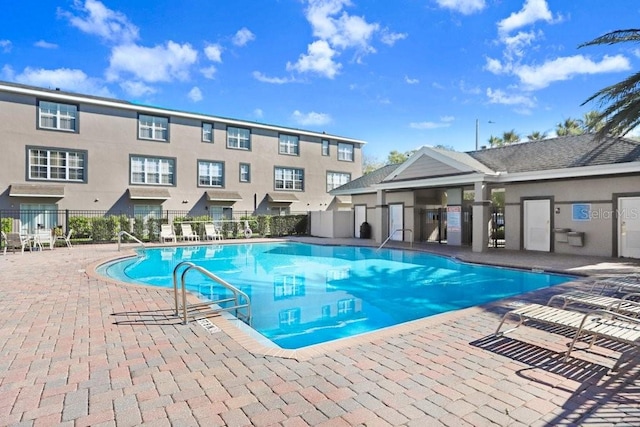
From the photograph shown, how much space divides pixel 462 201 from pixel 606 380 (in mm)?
15922

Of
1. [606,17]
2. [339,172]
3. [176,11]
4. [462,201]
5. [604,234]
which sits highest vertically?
[176,11]

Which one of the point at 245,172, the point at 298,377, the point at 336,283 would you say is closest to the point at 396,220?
the point at 336,283

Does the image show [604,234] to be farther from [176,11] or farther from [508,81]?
[176,11]

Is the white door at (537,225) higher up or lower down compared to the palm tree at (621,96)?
lower down

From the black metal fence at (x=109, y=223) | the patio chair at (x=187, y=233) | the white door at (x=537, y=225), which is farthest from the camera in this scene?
the patio chair at (x=187, y=233)

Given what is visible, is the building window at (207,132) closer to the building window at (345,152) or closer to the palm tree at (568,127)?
the building window at (345,152)

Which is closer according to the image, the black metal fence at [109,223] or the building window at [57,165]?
the black metal fence at [109,223]

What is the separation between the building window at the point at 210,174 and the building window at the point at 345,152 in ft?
36.3

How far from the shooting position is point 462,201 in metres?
18.8

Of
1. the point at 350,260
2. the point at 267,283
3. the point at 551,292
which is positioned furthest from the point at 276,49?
the point at 551,292

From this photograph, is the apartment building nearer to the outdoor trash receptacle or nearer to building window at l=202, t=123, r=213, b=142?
building window at l=202, t=123, r=213, b=142

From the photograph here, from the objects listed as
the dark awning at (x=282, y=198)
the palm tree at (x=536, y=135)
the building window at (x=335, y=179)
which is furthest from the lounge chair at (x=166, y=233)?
the palm tree at (x=536, y=135)

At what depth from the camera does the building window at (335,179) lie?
32719 millimetres

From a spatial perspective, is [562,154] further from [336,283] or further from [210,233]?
[210,233]
